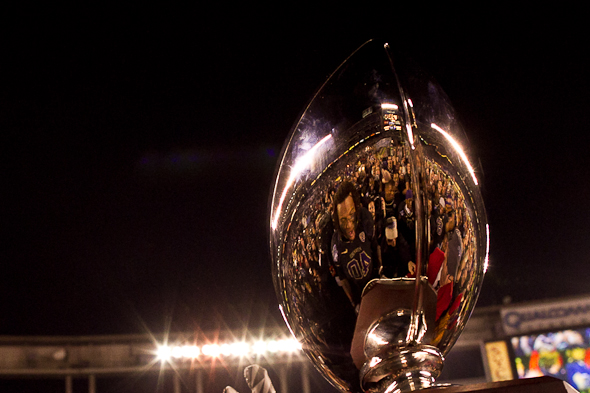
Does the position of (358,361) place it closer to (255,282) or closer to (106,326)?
(255,282)

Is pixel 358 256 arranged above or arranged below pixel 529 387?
above

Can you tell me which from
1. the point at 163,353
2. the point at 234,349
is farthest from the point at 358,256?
the point at 234,349

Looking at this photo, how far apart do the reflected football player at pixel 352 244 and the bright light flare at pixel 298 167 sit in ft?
0.16

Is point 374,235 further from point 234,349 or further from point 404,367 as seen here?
point 234,349

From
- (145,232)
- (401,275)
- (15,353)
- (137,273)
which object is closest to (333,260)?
(401,275)

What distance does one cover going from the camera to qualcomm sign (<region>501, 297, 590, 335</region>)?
7.21 metres

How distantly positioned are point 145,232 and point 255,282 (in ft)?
6.22

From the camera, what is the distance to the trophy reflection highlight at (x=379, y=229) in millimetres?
378

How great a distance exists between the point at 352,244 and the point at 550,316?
8.00 metres

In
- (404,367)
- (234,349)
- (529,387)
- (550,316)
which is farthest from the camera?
(234,349)

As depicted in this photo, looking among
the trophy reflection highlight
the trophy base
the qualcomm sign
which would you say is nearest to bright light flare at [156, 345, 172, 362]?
the qualcomm sign

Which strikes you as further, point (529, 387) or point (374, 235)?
point (374, 235)

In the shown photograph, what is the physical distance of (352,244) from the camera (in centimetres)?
40

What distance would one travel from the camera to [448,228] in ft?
1.30
